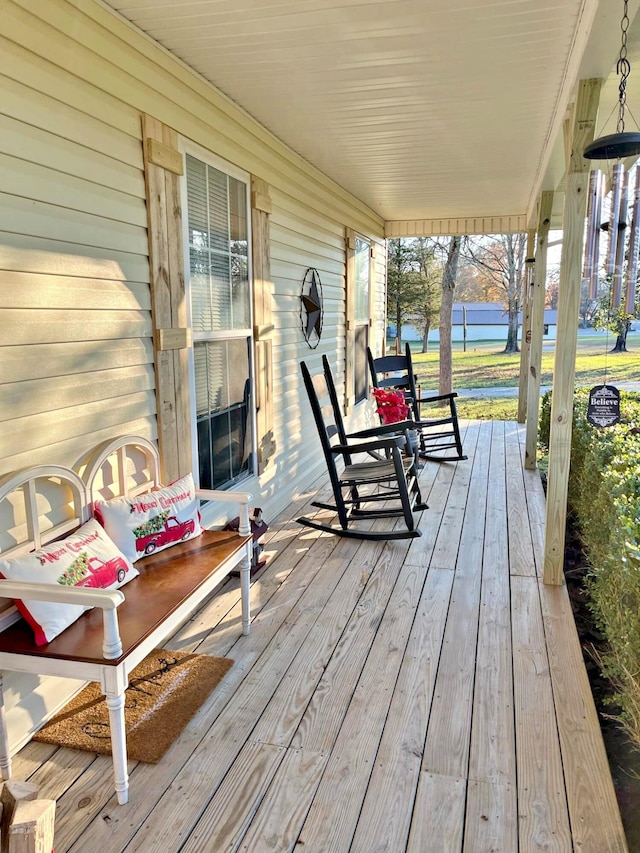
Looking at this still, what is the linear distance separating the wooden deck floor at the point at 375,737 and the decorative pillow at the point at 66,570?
482mm

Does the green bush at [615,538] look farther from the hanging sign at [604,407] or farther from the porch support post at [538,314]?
the porch support post at [538,314]

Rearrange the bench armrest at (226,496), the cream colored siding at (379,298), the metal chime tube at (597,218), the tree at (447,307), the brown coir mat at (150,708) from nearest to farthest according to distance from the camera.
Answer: the brown coir mat at (150,708) < the metal chime tube at (597,218) < the bench armrest at (226,496) < the cream colored siding at (379,298) < the tree at (447,307)

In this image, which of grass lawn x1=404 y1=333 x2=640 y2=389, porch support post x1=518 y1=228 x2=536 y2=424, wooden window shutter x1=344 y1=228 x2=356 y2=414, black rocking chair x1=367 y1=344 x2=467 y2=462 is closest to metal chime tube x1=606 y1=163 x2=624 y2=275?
black rocking chair x1=367 y1=344 x2=467 y2=462

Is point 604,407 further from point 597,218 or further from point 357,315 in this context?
point 357,315

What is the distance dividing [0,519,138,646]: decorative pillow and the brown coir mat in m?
0.44

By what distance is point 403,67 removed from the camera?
2.79 meters

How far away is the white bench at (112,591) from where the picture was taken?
1646mm

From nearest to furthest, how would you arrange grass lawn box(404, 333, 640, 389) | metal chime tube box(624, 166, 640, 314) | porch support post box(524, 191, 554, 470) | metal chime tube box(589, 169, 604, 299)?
metal chime tube box(624, 166, 640, 314) → metal chime tube box(589, 169, 604, 299) → porch support post box(524, 191, 554, 470) → grass lawn box(404, 333, 640, 389)

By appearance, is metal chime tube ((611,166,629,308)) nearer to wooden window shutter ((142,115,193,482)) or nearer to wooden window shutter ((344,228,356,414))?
wooden window shutter ((142,115,193,482))

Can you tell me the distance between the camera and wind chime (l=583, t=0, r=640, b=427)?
208 cm

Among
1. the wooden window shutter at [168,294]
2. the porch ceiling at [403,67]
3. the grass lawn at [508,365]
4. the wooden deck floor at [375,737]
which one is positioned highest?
the porch ceiling at [403,67]

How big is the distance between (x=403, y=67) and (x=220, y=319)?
148 cm

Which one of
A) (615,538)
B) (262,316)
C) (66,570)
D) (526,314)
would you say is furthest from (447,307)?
(66,570)

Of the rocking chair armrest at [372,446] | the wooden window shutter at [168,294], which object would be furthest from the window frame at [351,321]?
the wooden window shutter at [168,294]
